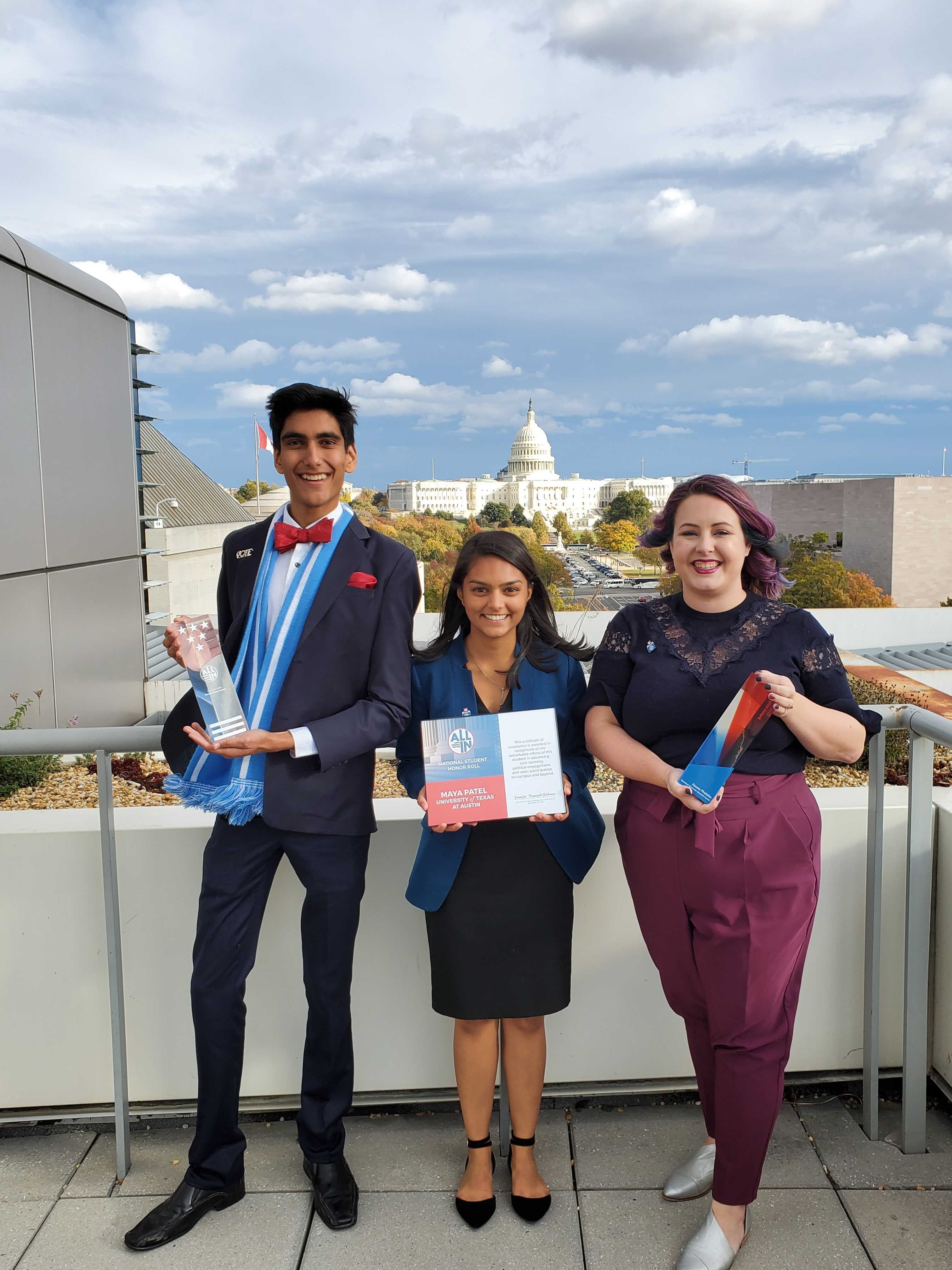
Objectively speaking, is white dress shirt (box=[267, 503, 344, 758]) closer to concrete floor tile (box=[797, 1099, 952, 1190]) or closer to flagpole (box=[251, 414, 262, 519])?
concrete floor tile (box=[797, 1099, 952, 1190])

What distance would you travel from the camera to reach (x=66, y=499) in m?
11.6

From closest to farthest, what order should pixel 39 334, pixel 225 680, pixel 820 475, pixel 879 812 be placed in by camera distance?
pixel 225 680, pixel 879 812, pixel 39 334, pixel 820 475

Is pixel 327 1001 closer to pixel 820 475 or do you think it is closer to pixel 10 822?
pixel 10 822

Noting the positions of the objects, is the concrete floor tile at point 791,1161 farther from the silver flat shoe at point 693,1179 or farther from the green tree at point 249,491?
the green tree at point 249,491

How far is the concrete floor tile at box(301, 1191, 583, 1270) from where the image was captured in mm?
2314

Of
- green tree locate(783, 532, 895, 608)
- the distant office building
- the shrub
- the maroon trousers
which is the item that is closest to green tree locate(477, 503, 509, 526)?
the distant office building

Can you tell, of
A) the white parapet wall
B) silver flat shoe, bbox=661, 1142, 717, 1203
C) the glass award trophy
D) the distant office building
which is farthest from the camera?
the distant office building

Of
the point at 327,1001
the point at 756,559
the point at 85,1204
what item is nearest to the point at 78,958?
the point at 85,1204

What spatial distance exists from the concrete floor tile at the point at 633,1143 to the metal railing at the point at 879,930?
0.25 meters

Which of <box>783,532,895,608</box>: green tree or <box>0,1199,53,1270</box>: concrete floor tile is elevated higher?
<box>0,1199,53,1270</box>: concrete floor tile

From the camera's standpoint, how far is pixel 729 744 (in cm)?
205

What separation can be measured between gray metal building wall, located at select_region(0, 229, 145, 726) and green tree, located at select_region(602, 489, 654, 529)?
119 meters

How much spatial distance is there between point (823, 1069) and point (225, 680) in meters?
2.19

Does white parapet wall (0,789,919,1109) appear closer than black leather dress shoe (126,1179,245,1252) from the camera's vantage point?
No
